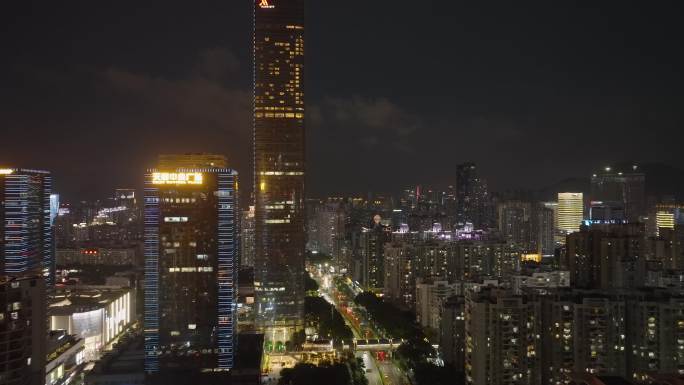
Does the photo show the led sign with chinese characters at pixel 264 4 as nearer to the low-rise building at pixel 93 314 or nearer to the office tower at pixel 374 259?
the low-rise building at pixel 93 314

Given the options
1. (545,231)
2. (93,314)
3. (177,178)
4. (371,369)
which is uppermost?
(177,178)

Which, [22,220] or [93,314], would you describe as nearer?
[22,220]

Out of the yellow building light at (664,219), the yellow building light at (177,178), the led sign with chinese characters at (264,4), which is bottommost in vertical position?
the yellow building light at (664,219)

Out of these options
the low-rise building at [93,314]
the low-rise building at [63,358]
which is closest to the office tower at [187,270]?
the low-rise building at [63,358]

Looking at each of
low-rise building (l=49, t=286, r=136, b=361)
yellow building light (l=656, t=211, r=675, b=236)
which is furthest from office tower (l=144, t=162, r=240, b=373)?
yellow building light (l=656, t=211, r=675, b=236)

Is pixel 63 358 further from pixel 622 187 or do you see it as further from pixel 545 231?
pixel 622 187

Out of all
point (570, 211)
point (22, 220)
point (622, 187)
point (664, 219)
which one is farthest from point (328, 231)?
point (22, 220)

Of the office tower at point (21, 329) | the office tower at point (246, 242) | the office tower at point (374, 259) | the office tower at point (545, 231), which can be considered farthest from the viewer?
the office tower at point (545, 231)

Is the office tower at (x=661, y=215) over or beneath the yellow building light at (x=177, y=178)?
beneath
